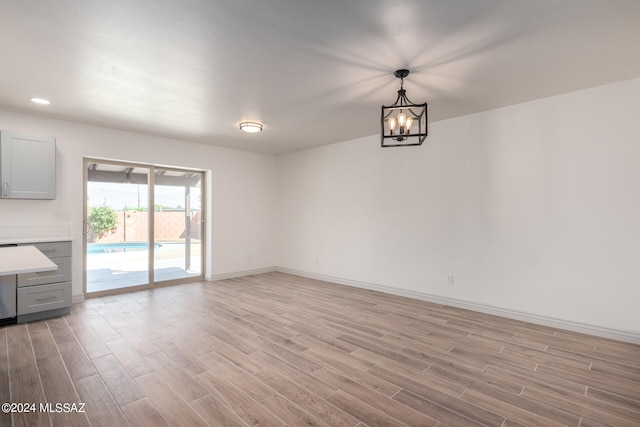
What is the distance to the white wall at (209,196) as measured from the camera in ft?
13.5

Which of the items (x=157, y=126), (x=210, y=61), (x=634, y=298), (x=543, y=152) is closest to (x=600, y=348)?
(x=634, y=298)

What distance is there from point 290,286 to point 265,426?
11.8 feet

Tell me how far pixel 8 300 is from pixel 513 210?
19.6ft

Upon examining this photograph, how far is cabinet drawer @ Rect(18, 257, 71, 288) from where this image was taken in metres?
3.60

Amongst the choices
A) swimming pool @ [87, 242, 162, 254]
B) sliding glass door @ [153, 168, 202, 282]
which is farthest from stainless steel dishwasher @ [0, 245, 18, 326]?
sliding glass door @ [153, 168, 202, 282]

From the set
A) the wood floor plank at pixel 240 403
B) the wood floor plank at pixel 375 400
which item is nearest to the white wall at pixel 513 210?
the wood floor plank at pixel 375 400

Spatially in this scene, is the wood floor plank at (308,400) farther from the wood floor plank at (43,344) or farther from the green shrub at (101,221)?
the green shrub at (101,221)

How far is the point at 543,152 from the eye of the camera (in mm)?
3547

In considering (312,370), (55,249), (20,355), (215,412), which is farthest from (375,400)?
(55,249)

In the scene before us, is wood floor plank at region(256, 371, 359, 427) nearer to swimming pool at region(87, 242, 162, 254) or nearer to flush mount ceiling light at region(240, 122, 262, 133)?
flush mount ceiling light at region(240, 122, 262, 133)

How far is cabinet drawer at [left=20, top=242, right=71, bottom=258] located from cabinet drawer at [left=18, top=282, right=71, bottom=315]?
382 millimetres

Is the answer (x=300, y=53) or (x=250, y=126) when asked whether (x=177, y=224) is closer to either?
(x=250, y=126)

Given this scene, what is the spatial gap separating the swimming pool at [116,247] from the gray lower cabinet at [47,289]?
72 cm

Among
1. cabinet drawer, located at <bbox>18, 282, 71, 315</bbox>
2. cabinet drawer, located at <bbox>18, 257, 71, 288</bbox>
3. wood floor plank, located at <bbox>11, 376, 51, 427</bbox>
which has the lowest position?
wood floor plank, located at <bbox>11, 376, 51, 427</bbox>
